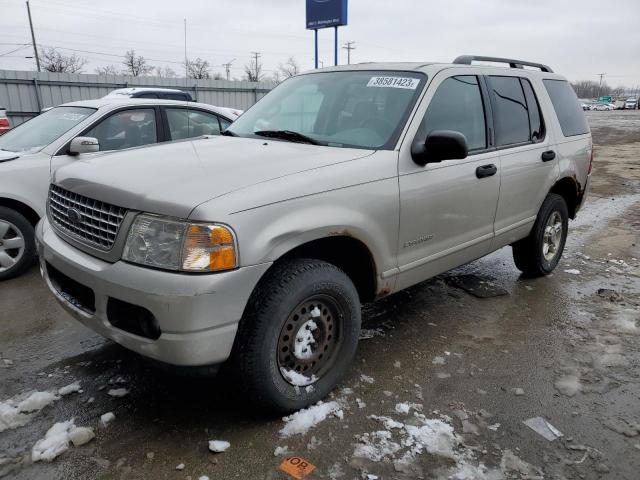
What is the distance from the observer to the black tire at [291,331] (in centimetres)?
248

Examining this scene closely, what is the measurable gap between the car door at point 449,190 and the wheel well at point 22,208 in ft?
12.0

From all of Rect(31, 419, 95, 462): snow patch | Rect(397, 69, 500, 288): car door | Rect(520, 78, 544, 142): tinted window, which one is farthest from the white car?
Rect(520, 78, 544, 142): tinted window

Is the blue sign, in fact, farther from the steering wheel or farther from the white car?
the steering wheel

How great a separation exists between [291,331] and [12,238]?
3.47m

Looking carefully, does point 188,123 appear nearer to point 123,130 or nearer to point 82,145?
point 123,130

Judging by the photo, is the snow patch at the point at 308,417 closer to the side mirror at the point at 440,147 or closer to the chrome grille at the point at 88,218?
the chrome grille at the point at 88,218

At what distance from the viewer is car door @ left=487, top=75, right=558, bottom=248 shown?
4031 mm

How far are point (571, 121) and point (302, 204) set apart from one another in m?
3.65

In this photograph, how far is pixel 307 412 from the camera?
2.83 m

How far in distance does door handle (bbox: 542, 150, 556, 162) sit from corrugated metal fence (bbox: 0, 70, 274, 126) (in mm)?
12962

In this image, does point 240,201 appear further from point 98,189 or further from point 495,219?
point 495,219

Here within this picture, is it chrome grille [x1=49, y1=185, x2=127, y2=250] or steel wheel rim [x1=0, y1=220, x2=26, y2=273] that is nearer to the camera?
chrome grille [x1=49, y1=185, x2=127, y2=250]

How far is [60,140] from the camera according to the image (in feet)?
16.8

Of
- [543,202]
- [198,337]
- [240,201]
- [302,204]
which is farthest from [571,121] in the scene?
[198,337]
